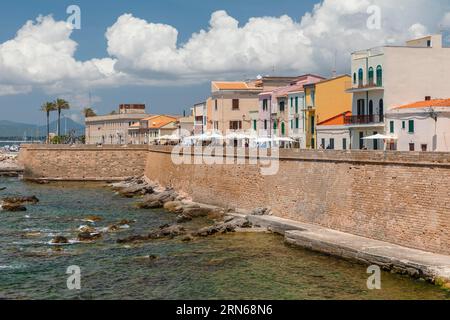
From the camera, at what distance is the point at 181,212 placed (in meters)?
50.3

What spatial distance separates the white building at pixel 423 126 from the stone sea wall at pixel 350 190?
306 inches

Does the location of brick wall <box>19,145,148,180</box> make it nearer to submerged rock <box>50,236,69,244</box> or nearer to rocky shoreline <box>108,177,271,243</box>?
rocky shoreline <box>108,177,271,243</box>

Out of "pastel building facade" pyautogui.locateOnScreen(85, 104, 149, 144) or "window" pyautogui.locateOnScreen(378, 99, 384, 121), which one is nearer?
"window" pyautogui.locateOnScreen(378, 99, 384, 121)

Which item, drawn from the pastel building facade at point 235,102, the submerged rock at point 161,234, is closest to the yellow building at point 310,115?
the pastel building facade at point 235,102

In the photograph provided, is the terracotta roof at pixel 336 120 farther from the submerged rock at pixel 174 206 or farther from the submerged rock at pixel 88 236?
the submerged rock at pixel 88 236

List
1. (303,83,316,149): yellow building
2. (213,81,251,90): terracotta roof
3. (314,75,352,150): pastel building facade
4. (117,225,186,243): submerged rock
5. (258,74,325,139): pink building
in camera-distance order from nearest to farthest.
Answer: (117,225,186,243): submerged rock → (314,75,352,150): pastel building facade → (303,83,316,149): yellow building → (258,74,325,139): pink building → (213,81,251,90): terracotta roof

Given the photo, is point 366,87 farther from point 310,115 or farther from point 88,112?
point 88,112

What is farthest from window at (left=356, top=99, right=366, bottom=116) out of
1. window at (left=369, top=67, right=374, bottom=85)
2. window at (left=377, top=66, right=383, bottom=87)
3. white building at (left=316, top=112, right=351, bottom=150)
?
window at (left=377, top=66, right=383, bottom=87)

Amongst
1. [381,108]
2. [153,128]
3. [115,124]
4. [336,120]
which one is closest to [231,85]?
[336,120]

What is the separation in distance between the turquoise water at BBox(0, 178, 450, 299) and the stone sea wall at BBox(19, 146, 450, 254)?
3313 millimetres

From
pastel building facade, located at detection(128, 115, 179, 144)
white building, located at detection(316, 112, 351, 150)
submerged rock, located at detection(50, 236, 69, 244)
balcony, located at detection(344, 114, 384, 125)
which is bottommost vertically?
submerged rock, located at detection(50, 236, 69, 244)

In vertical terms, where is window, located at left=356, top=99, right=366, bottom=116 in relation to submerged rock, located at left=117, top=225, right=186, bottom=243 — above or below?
above

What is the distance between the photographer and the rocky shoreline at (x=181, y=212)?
39856 mm

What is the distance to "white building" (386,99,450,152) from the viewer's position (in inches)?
1682
